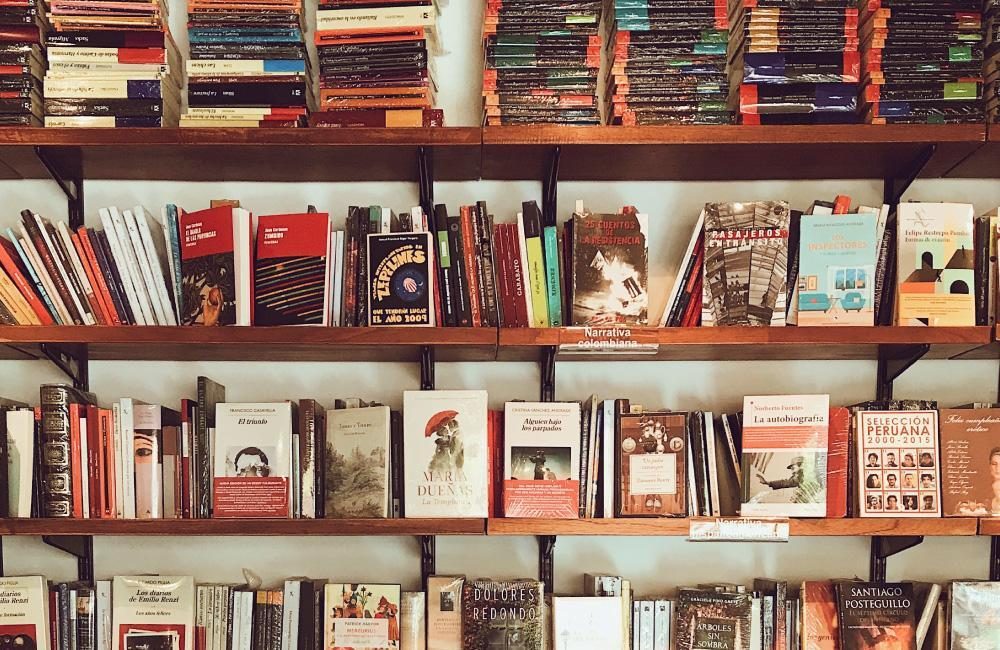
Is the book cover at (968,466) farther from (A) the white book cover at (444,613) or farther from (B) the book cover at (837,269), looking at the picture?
(A) the white book cover at (444,613)

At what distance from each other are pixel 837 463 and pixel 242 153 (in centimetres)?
144

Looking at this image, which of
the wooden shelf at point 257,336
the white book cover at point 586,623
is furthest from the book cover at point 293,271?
the white book cover at point 586,623

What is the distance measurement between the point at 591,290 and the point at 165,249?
3.13 ft

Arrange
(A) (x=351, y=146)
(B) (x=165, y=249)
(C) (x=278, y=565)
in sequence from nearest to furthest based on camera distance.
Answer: (A) (x=351, y=146)
(B) (x=165, y=249)
(C) (x=278, y=565)

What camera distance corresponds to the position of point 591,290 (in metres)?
1.90

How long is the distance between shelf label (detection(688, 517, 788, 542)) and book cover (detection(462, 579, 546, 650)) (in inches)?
14.4

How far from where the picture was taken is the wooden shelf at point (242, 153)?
1852mm

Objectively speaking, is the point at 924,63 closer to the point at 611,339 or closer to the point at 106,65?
the point at 611,339

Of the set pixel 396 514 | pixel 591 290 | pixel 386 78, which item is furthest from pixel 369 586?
pixel 386 78

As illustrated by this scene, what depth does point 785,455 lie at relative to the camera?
1879 millimetres

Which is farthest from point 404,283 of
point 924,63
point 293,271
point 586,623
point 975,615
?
point 975,615

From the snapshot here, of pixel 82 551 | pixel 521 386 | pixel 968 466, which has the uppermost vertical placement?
pixel 521 386

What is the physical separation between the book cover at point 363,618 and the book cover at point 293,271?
598mm

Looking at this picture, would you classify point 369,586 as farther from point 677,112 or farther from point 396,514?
point 677,112
